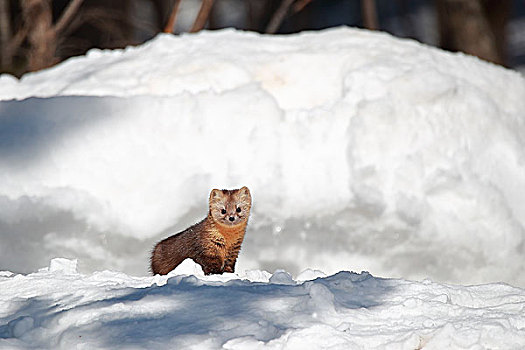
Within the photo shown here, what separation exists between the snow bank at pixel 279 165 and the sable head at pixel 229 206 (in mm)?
734

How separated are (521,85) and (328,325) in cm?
339

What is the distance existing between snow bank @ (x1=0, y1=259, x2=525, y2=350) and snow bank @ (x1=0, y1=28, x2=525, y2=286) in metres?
1.14

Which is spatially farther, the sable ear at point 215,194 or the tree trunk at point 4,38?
the tree trunk at point 4,38

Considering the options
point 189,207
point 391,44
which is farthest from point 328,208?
point 391,44

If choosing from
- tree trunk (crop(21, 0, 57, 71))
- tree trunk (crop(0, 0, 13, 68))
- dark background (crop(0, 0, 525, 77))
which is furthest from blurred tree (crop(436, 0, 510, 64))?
tree trunk (crop(0, 0, 13, 68))

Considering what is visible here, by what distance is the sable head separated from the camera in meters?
3.80

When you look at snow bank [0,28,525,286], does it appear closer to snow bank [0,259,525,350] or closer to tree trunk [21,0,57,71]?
snow bank [0,259,525,350]

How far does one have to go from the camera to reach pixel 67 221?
14.3 feet

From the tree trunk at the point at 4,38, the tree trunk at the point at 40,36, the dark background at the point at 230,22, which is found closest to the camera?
the tree trunk at the point at 40,36

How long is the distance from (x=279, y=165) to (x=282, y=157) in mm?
56

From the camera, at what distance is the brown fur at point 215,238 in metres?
3.82

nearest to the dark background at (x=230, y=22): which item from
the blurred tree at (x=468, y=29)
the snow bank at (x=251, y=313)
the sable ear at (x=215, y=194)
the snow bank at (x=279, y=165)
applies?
the blurred tree at (x=468, y=29)

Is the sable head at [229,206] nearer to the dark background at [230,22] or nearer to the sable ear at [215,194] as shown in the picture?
the sable ear at [215,194]

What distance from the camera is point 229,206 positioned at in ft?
12.5
